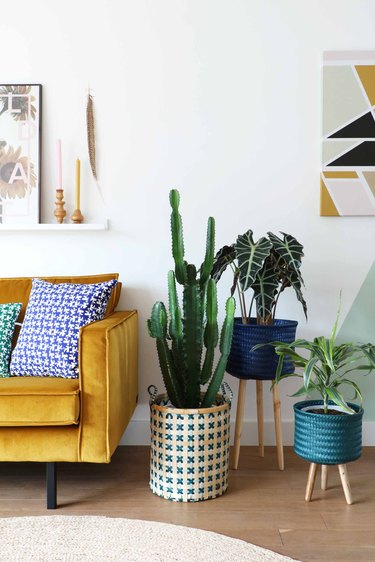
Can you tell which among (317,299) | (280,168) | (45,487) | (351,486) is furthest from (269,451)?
(280,168)

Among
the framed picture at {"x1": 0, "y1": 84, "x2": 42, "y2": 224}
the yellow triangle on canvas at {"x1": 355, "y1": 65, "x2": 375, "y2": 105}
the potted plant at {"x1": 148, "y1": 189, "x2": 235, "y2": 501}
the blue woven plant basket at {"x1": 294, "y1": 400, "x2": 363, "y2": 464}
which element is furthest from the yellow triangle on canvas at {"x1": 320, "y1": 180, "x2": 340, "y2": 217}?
the framed picture at {"x1": 0, "y1": 84, "x2": 42, "y2": 224}

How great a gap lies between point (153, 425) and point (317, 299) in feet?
3.65

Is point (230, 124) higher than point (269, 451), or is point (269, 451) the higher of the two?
point (230, 124)

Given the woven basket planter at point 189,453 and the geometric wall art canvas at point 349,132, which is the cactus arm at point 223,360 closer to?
the woven basket planter at point 189,453

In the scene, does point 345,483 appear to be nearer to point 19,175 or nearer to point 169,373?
point 169,373

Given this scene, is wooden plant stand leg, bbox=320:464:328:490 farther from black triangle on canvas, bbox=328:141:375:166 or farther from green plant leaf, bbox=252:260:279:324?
black triangle on canvas, bbox=328:141:375:166

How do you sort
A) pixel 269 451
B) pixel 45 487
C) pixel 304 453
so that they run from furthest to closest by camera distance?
pixel 269 451 → pixel 45 487 → pixel 304 453

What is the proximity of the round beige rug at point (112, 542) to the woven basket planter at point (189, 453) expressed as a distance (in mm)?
254

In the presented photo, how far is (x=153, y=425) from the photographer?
2.45 m

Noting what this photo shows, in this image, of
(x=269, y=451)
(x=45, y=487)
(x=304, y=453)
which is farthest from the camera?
(x=269, y=451)

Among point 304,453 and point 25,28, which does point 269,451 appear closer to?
point 304,453

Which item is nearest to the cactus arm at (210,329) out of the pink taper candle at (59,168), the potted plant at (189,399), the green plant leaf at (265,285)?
the potted plant at (189,399)

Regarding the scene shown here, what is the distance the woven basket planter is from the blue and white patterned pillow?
0.43 meters

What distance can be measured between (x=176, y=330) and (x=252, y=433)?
0.91m
